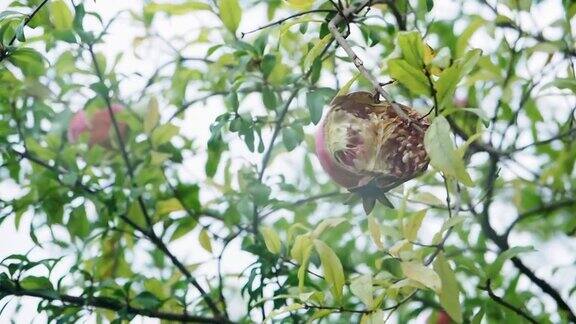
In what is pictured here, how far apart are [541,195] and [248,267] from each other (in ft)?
2.44

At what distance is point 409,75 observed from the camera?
777 millimetres

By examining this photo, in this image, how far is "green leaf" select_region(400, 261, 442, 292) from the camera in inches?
30.6

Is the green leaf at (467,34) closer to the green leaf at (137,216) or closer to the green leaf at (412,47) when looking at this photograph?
the green leaf at (412,47)

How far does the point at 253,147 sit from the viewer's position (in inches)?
38.7

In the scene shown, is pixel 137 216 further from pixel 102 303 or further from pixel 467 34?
pixel 467 34

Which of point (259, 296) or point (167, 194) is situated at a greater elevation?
point (167, 194)

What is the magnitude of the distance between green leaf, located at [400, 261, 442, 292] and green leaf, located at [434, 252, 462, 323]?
0.13 ft

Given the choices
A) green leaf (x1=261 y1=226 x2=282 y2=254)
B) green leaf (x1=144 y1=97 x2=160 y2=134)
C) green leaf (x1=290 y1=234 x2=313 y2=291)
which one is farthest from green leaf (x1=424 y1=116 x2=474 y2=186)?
green leaf (x1=144 y1=97 x2=160 y2=134)

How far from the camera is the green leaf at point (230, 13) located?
1069mm

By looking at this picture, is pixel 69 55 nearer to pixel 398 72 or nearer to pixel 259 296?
pixel 259 296

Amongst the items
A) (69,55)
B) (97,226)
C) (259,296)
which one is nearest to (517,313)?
(259,296)

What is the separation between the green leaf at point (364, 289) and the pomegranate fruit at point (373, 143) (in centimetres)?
9

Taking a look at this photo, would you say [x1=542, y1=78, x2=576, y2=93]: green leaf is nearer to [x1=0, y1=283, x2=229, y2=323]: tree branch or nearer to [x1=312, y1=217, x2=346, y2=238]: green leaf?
[x1=312, y1=217, x2=346, y2=238]: green leaf

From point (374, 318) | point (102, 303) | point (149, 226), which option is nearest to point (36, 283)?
point (102, 303)
